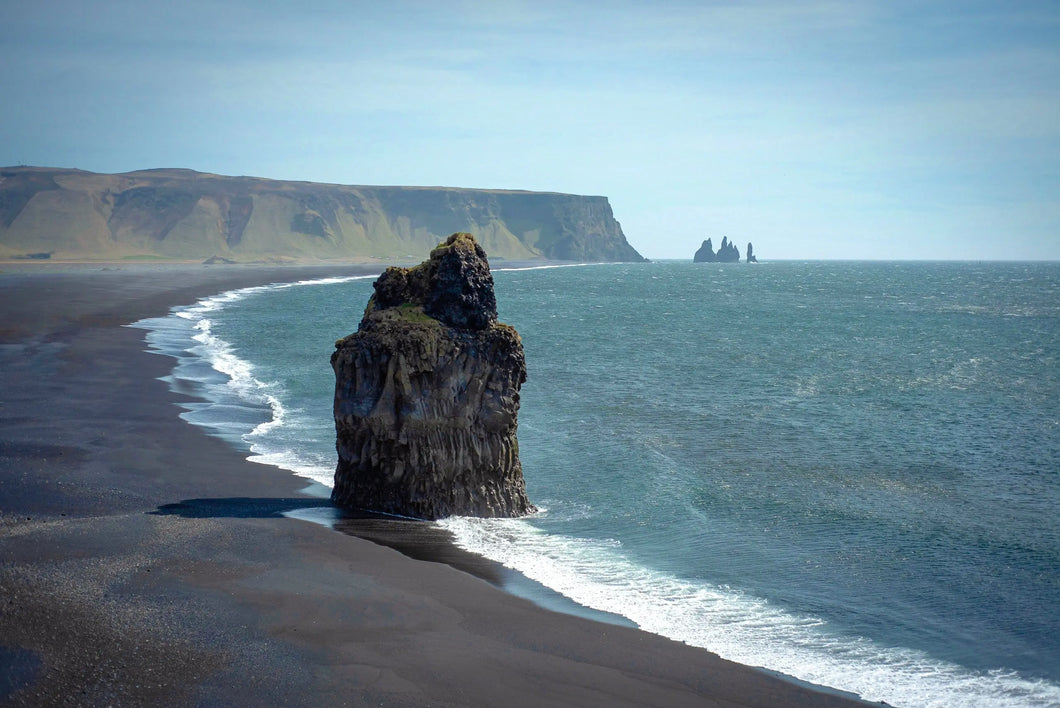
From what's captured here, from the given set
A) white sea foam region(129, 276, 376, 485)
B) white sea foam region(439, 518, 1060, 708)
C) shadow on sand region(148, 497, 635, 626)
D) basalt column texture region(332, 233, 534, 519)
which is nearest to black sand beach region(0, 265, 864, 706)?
shadow on sand region(148, 497, 635, 626)

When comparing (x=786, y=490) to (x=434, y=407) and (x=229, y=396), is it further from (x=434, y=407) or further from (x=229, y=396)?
(x=229, y=396)

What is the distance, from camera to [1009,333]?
71.8m

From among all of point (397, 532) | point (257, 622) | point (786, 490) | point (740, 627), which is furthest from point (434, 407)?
point (786, 490)

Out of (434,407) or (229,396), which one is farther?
(229,396)

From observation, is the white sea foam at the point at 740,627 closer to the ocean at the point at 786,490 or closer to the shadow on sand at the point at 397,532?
the ocean at the point at 786,490

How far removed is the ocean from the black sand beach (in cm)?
173

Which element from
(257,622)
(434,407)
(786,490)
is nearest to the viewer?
(257,622)

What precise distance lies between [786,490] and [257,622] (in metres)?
14.8

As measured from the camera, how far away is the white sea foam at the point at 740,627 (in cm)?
1342

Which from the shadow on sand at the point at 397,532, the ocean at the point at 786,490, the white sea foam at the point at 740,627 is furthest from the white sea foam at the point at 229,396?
the white sea foam at the point at 740,627

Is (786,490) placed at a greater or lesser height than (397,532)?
greater

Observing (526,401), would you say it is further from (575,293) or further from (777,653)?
(575,293)

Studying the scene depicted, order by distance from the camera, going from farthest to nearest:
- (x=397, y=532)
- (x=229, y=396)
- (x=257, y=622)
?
1. (x=229, y=396)
2. (x=397, y=532)
3. (x=257, y=622)

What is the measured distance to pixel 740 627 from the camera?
51.0ft
